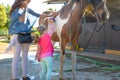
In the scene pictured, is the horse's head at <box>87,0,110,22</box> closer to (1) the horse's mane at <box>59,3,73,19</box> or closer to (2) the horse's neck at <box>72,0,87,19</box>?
A: (2) the horse's neck at <box>72,0,87,19</box>

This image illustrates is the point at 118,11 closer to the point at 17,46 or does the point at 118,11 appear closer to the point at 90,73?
the point at 90,73

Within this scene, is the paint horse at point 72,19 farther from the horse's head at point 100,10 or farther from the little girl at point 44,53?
the little girl at point 44,53

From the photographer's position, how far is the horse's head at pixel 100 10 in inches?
227

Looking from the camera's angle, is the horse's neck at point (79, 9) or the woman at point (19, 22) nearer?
the woman at point (19, 22)

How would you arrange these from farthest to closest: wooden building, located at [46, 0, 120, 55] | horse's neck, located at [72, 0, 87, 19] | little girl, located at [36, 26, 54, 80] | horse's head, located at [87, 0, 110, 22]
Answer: wooden building, located at [46, 0, 120, 55]
horse's neck, located at [72, 0, 87, 19]
horse's head, located at [87, 0, 110, 22]
little girl, located at [36, 26, 54, 80]

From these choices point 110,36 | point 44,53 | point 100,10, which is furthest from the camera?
point 110,36

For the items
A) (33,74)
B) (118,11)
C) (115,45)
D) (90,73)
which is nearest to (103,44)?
(115,45)

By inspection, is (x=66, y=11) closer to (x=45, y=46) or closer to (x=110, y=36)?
(x=45, y=46)

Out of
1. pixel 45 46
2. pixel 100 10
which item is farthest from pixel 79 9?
pixel 45 46

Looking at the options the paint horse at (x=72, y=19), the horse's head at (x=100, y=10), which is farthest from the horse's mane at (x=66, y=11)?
the horse's head at (x=100, y=10)

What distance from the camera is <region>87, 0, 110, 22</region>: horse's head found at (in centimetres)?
577

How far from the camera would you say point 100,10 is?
5836 mm

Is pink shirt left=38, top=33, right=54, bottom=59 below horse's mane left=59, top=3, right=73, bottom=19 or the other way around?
below

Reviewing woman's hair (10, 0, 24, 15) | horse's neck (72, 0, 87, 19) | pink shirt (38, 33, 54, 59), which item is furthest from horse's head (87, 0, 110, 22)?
woman's hair (10, 0, 24, 15)
